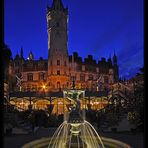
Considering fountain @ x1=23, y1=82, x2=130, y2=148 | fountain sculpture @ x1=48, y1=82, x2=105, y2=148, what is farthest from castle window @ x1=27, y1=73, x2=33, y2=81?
fountain @ x1=23, y1=82, x2=130, y2=148

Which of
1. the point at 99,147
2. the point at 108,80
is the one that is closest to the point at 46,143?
the point at 99,147

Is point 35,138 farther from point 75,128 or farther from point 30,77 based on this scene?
point 30,77

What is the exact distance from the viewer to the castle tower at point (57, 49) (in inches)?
3725

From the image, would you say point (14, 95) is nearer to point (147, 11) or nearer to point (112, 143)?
point (112, 143)

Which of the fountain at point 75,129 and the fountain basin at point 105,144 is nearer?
the fountain at point 75,129

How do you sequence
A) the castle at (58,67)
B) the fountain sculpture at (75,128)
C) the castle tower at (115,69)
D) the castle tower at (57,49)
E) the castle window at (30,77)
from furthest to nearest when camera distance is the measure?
1. the castle tower at (115,69)
2. the castle window at (30,77)
3. the castle at (58,67)
4. the castle tower at (57,49)
5. the fountain sculpture at (75,128)

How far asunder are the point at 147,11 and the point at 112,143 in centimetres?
1848

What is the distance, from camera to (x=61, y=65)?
96.1 metres

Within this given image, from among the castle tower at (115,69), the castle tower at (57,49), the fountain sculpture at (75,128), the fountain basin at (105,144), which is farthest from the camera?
the castle tower at (115,69)

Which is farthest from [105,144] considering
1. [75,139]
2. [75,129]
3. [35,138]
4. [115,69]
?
[115,69]

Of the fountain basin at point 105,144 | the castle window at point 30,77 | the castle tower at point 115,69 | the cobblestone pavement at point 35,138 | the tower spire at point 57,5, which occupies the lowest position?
the cobblestone pavement at point 35,138

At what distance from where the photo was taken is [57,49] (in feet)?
314

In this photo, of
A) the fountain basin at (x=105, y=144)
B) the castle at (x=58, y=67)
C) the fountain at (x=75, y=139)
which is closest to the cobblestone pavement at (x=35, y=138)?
the fountain basin at (x=105, y=144)

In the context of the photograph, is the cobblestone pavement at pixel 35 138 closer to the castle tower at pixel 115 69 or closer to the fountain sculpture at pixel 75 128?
the fountain sculpture at pixel 75 128
